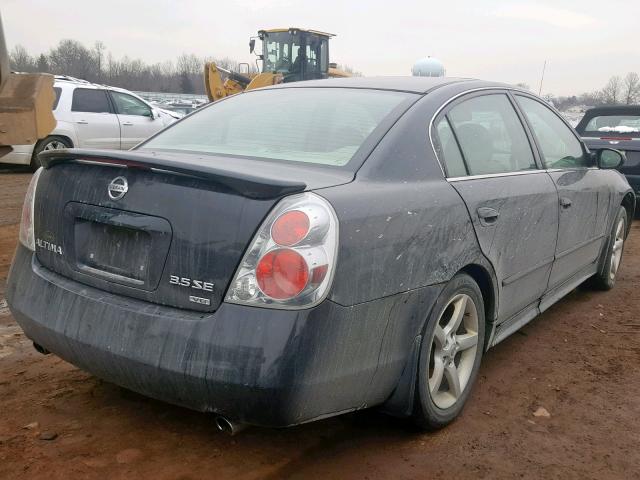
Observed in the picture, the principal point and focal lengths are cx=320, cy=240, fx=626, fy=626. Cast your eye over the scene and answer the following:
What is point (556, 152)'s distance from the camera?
397 centimetres

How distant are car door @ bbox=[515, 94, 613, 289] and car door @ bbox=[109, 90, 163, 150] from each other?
926 centimetres

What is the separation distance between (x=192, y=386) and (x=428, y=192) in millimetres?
1216

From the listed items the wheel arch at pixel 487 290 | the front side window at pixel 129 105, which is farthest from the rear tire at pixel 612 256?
the front side window at pixel 129 105

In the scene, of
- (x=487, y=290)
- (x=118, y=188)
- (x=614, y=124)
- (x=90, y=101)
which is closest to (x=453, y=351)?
(x=487, y=290)

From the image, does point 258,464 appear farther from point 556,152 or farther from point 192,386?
point 556,152

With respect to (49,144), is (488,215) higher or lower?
higher

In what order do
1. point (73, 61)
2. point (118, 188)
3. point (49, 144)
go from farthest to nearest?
point (73, 61)
point (49, 144)
point (118, 188)

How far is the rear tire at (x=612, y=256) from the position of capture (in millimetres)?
4852

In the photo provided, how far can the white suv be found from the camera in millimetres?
10703

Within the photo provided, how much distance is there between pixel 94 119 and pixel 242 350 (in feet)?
34.2

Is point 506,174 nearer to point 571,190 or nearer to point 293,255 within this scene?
point 571,190

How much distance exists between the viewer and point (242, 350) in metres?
2.01

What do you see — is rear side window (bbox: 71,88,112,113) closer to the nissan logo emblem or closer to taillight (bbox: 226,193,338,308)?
the nissan logo emblem

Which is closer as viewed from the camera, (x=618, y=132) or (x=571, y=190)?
(x=571, y=190)
